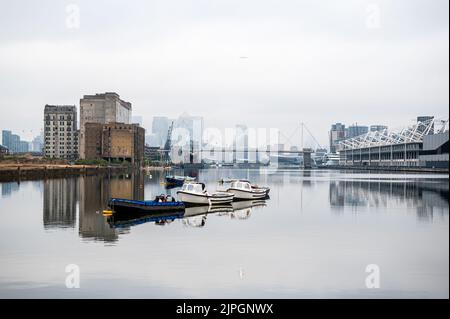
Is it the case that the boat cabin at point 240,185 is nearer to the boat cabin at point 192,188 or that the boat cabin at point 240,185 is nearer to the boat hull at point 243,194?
the boat hull at point 243,194

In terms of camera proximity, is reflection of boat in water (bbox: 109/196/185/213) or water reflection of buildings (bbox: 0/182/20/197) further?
water reflection of buildings (bbox: 0/182/20/197)

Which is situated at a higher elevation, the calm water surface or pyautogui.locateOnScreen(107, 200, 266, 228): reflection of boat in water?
pyautogui.locateOnScreen(107, 200, 266, 228): reflection of boat in water

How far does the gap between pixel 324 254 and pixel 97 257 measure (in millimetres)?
13348

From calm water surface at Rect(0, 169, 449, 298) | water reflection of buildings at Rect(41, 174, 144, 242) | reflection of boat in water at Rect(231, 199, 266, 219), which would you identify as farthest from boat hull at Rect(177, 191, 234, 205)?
water reflection of buildings at Rect(41, 174, 144, 242)

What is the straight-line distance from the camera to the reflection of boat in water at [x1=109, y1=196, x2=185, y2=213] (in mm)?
49688

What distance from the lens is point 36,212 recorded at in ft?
177

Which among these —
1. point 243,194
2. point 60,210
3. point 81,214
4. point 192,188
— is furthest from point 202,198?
point 60,210

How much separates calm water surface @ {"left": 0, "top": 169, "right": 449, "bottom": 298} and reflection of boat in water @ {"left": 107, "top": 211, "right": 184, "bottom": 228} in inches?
10.2

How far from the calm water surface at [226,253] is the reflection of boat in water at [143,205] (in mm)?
1832

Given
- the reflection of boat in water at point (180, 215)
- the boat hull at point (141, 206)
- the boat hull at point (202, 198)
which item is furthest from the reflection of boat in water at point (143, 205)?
the boat hull at point (202, 198)

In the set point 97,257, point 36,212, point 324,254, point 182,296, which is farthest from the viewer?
point 36,212

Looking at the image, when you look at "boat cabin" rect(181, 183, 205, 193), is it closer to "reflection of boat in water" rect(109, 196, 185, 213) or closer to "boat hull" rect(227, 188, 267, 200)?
"reflection of boat in water" rect(109, 196, 185, 213)
